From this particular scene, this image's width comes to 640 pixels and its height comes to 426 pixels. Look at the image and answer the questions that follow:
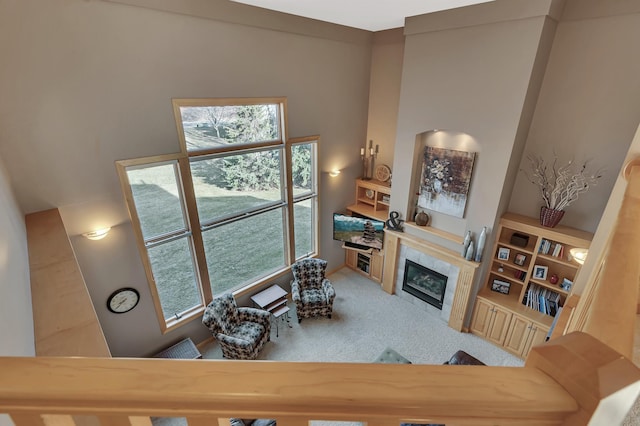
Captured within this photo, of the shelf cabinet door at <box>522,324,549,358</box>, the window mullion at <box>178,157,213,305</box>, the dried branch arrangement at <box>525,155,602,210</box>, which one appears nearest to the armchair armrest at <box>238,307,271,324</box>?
the window mullion at <box>178,157,213,305</box>

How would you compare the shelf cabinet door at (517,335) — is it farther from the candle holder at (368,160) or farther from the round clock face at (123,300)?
the round clock face at (123,300)

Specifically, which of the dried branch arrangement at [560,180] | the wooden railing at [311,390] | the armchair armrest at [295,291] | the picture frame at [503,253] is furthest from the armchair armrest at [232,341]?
the dried branch arrangement at [560,180]

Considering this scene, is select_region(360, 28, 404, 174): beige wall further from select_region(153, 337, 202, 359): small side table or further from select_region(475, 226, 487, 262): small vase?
select_region(153, 337, 202, 359): small side table

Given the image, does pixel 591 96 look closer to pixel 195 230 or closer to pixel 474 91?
pixel 474 91

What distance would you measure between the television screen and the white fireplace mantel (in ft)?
0.70

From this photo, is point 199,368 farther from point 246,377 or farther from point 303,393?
point 303,393

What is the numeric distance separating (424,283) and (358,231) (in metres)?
1.65

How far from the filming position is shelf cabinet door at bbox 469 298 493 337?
488cm

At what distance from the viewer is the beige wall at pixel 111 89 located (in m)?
2.83

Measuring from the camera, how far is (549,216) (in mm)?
4191

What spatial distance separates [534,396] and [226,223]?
181 inches

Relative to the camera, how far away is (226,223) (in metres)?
4.72

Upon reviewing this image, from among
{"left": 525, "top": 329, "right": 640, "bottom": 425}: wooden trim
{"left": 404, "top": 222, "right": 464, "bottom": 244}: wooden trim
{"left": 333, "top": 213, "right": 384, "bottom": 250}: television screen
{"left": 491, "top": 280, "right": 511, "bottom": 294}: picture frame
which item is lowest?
{"left": 491, "top": 280, "right": 511, "bottom": 294}: picture frame

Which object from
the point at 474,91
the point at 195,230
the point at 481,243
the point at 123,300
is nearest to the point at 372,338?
the point at 481,243
